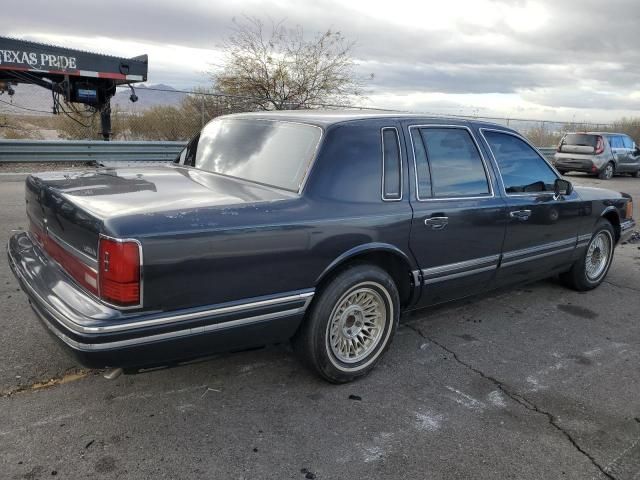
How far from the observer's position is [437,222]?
369 cm

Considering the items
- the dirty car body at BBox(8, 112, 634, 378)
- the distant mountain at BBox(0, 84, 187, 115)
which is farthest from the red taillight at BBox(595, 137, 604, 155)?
the dirty car body at BBox(8, 112, 634, 378)

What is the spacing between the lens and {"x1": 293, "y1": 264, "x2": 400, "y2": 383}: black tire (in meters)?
3.18

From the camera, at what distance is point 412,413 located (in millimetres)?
3145

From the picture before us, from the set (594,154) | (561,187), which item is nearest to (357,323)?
(561,187)

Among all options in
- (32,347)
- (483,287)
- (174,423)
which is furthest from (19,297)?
(483,287)

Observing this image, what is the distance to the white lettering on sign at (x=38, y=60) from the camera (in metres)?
10.3

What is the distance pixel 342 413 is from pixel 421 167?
1684mm

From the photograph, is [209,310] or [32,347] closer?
[209,310]

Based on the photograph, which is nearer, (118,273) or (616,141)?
(118,273)

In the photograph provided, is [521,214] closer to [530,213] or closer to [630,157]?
[530,213]

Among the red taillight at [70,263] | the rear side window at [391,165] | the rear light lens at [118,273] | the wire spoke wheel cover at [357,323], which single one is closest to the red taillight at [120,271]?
the rear light lens at [118,273]

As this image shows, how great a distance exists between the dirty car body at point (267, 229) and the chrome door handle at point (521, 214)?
28mm

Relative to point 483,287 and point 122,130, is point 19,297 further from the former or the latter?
point 122,130

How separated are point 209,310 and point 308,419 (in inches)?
33.8
